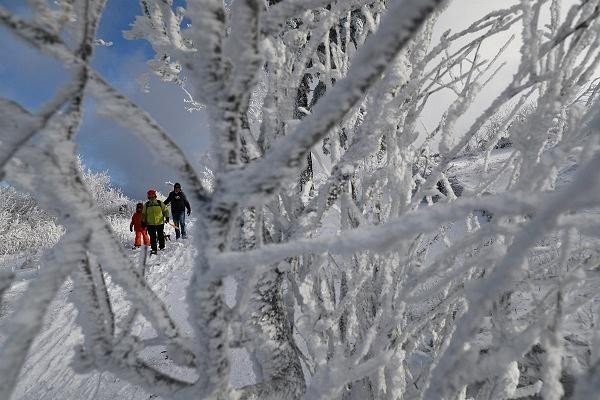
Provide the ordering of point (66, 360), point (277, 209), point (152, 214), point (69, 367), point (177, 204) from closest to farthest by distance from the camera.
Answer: point (277, 209) < point (69, 367) < point (66, 360) < point (152, 214) < point (177, 204)

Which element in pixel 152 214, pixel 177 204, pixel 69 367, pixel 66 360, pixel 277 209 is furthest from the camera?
pixel 177 204

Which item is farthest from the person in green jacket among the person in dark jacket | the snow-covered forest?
the snow-covered forest

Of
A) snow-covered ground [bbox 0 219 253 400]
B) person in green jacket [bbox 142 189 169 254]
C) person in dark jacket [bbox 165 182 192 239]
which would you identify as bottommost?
snow-covered ground [bbox 0 219 253 400]

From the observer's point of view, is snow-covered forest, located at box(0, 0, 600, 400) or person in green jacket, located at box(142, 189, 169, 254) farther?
person in green jacket, located at box(142, 189, 169, 254)

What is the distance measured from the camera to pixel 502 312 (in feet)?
3.87

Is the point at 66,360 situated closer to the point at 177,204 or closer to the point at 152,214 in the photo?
the point at 152,214

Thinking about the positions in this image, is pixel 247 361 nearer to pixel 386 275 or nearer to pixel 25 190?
pixel 386 275

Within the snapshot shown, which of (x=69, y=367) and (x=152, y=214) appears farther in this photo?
(x=152, y=214)

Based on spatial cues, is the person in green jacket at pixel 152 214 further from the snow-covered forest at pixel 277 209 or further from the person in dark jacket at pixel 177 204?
the snow-covered forest at pixel 277 209

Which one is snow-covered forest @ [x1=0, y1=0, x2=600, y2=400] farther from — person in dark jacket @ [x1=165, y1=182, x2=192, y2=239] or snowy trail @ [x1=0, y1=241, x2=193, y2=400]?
person in dark jacket @ [x1=165, y1=182, x2=192, y2=239]

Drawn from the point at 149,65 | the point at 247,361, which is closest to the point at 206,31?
the point at 149,65

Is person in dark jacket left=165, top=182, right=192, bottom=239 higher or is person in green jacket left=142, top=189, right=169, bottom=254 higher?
person in dark jacket left=165, top=182, right=192, bottom=239

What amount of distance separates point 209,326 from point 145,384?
0.24 m

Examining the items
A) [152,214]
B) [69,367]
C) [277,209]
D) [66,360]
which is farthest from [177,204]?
[277,209]
